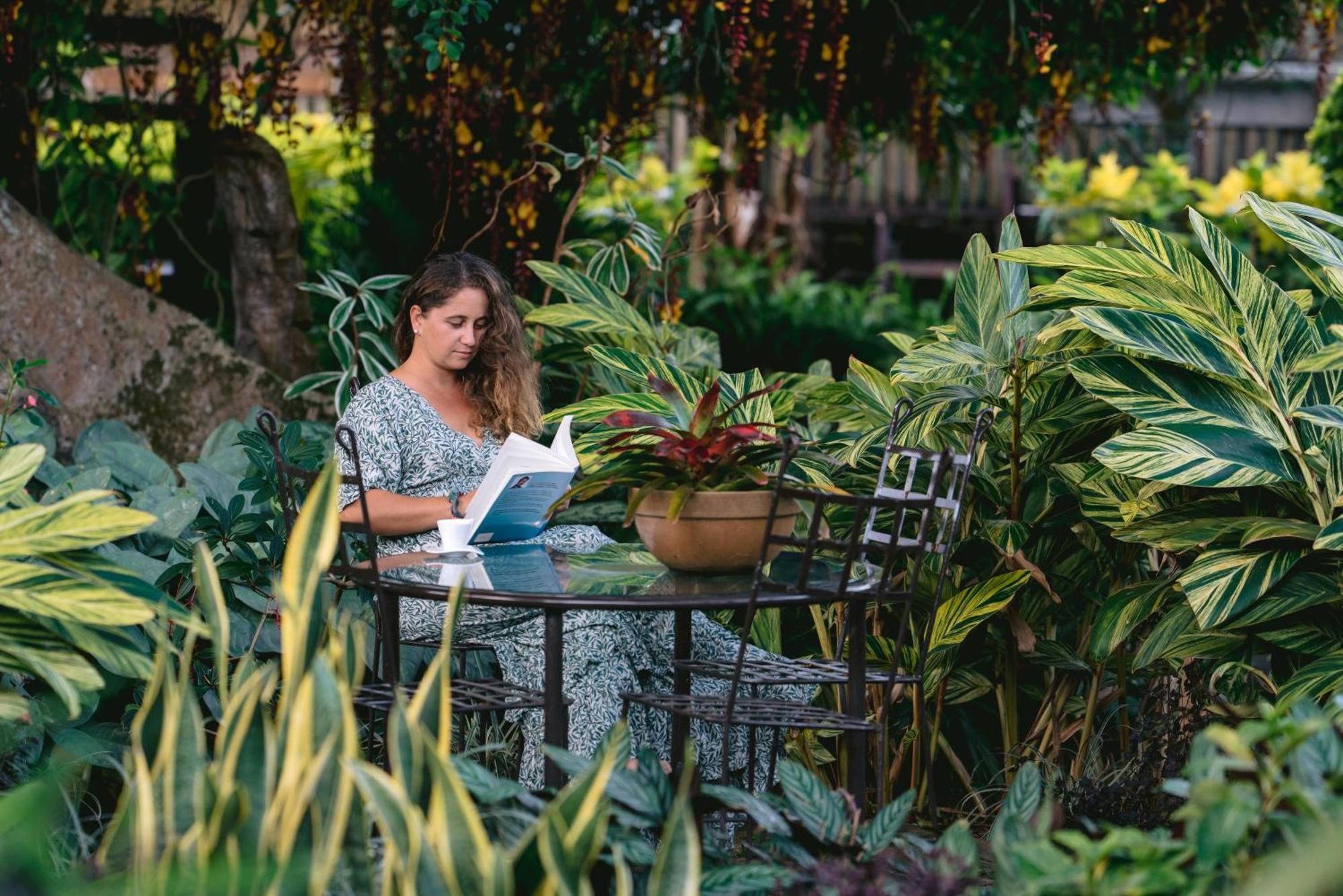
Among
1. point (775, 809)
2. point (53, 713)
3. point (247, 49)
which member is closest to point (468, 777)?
point (775, 809)

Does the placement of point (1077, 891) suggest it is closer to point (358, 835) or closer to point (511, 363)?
point (358, 835)

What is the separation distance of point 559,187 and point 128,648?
12.3 ft

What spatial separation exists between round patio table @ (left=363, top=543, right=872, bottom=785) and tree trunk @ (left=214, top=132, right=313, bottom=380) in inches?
105

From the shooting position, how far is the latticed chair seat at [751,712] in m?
2.62

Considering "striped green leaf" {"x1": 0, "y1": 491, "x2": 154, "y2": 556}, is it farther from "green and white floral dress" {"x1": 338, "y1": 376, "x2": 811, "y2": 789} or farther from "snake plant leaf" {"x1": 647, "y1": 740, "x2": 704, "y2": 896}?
"snake plant leaf" {"x1": 647, "y1": 740, "x2": 704, "y2": 896}

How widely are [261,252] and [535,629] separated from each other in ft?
9.52

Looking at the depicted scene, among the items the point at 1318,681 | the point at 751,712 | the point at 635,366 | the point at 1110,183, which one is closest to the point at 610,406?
the point at 635,366

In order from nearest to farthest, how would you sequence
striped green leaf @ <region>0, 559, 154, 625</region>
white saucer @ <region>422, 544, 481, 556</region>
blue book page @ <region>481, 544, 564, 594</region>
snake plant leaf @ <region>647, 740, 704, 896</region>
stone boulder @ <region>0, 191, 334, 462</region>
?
snake plant leaf @ <region>647, 740, 704, 896</region> < striped green leaf @ <region>0, 559, 154, 625</region> < blue book page @ <region>481, 544, 564, 594</region> < white saucer @ <region>422, 544, 481, 556</region> < stone boulder @ <region>0, 191, 334, 462</region>

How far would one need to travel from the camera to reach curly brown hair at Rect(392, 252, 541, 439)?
11.8 ft

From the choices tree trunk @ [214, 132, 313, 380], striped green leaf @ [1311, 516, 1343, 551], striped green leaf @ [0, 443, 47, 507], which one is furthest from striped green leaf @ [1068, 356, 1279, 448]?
tree trunk @ [214, 132, 313, 380]

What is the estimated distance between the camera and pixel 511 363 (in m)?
3.68

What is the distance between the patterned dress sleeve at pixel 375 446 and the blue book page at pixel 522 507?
1.13 feet

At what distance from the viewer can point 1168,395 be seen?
9.92 feet

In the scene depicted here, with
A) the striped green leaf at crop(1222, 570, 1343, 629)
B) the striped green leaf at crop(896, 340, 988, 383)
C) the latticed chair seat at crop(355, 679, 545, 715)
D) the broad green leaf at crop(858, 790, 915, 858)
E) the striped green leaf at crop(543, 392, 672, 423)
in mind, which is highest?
the striped green leaf at crop(896, 340, 988, 383)
